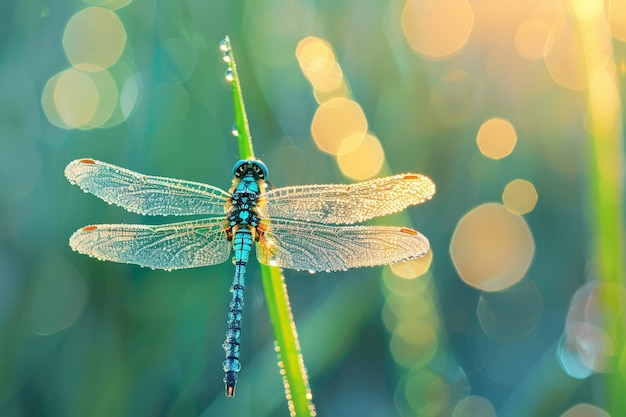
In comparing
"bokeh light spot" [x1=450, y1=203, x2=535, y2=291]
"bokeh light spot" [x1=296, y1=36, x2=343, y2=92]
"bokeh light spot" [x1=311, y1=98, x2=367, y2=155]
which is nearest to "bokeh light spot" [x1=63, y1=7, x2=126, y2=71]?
"bokeh light spot" [x1=296, y1=36, x2=343, y2=92]

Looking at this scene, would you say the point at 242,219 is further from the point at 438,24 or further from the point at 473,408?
the point at 438,24

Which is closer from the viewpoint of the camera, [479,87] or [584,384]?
[584,384]

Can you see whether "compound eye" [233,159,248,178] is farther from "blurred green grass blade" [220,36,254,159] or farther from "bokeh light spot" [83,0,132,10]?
"bokeh light spot" [83,0,132,10]

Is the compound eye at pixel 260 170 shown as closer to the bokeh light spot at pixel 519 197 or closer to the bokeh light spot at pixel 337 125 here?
the bokeh light spot at pixel 337 125

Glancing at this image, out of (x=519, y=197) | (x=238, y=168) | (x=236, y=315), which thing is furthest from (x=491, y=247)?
(x=236, y=315)

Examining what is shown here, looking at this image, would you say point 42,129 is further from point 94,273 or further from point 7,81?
point 94,273

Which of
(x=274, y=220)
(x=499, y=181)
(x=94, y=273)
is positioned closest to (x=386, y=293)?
(x=274, y=220)
